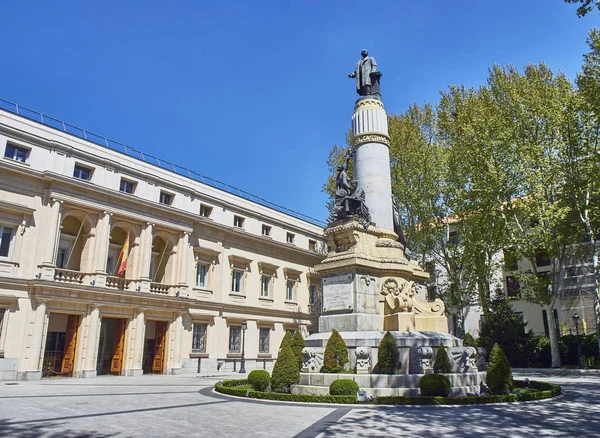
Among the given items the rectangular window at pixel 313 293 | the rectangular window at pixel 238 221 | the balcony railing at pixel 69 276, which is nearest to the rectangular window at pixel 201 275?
the rectangular window at pixel 238 221

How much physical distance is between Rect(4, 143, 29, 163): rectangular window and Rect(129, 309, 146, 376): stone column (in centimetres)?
1124

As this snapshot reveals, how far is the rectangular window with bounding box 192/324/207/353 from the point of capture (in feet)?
108

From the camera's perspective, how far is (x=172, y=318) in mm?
31375

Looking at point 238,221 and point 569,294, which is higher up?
point 238,221

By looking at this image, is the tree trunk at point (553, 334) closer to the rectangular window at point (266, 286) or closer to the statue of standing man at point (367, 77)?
the statue of standing man at point (367, 77)

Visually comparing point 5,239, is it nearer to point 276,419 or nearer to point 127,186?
point 127,186

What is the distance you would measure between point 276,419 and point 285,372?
409 centimetres

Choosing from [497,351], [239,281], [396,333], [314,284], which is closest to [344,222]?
[396,333]

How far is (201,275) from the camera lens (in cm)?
3488

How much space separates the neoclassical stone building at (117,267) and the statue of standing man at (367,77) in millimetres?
16780

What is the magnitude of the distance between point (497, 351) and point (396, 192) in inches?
843

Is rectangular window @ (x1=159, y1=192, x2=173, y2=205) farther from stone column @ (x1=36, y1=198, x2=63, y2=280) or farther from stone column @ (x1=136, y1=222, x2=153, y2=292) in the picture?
stone column @ (x1=36, y1=198, x2=63, y2=280)

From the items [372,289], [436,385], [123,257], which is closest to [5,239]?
[123,257]

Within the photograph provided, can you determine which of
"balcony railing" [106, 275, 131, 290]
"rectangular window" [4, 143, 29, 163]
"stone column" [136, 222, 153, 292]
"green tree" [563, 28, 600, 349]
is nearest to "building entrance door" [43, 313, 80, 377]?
"balcony railing" [106, 275, 131, 290]
